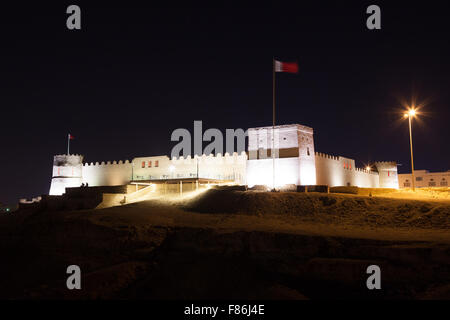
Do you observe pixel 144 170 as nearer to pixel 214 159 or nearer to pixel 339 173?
pixel 214 159

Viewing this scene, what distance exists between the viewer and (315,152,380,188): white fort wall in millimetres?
35000

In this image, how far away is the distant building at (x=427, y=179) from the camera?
63688mm

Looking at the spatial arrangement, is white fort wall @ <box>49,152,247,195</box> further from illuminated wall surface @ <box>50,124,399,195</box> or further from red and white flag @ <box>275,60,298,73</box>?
red and white flag @ <box>275,60,298,73</box>

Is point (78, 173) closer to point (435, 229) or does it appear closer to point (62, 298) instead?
point (62, 298)

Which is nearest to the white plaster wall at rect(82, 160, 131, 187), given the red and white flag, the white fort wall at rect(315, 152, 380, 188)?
the white fort wall at rect(315, 152, 380, 188)

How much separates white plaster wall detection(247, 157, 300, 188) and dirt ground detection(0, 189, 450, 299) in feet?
18.1

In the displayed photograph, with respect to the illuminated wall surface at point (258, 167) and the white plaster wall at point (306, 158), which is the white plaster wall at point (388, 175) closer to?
the illuminated wall surface at point (258, 167)

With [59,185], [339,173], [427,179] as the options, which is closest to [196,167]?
[339,173]

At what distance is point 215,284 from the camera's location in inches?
610

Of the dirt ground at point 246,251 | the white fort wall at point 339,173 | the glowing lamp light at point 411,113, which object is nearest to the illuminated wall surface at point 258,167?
the white fort wall at point 339,173

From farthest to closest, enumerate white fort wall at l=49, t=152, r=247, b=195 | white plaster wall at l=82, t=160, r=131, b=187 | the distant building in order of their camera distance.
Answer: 1. the distant building
2. white plaster wall at l=82, t=160, r=131, b=187
3. white fort wall at l=49, t=152, r=247, b=195

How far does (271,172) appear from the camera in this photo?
106 feet

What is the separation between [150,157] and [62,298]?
2909 centimetres
